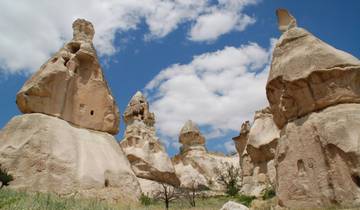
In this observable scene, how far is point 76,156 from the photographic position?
15977 millimetres

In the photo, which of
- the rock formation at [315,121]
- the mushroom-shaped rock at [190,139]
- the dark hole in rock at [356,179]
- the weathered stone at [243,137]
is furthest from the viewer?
the mushroom-shaped rock at [190,139]

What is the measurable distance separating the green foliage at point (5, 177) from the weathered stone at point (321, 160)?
30.6 ft

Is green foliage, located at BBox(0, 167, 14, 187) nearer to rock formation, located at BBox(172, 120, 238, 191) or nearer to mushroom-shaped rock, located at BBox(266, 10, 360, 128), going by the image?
mushroom-shaped rock, located at BBox(266, 10, 360, 128)

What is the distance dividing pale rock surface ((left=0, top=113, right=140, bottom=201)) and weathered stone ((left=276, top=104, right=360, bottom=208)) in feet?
21.7

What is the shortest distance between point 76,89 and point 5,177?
249 inches

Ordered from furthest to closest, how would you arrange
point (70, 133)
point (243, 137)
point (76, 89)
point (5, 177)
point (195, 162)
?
1. point (195, 162)
2. point (243, 137)
3. point (76, 89)
4. point (70, 133)
5. point (5, 177)

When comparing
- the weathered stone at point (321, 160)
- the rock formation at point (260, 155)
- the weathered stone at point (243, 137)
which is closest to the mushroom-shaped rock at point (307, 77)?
the weathered stone at point (321, 160)

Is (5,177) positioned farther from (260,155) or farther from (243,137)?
(243,137)

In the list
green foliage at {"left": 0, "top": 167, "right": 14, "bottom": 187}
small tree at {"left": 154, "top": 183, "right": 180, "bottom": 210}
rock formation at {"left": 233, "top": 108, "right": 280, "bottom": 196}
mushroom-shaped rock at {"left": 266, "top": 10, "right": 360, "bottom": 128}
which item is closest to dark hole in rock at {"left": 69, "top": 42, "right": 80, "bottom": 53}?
green foliage at {"left": 0, "top": 167, "right": 14, "bottom": 187}

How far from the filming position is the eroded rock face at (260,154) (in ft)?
89.0

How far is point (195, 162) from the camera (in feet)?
142

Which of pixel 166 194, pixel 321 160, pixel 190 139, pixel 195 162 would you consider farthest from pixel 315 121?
pixel 190 139

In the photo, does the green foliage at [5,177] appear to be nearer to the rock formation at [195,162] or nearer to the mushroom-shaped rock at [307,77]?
the mushroom-shaped rock at [307,77]

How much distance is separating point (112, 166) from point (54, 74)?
4.93m
